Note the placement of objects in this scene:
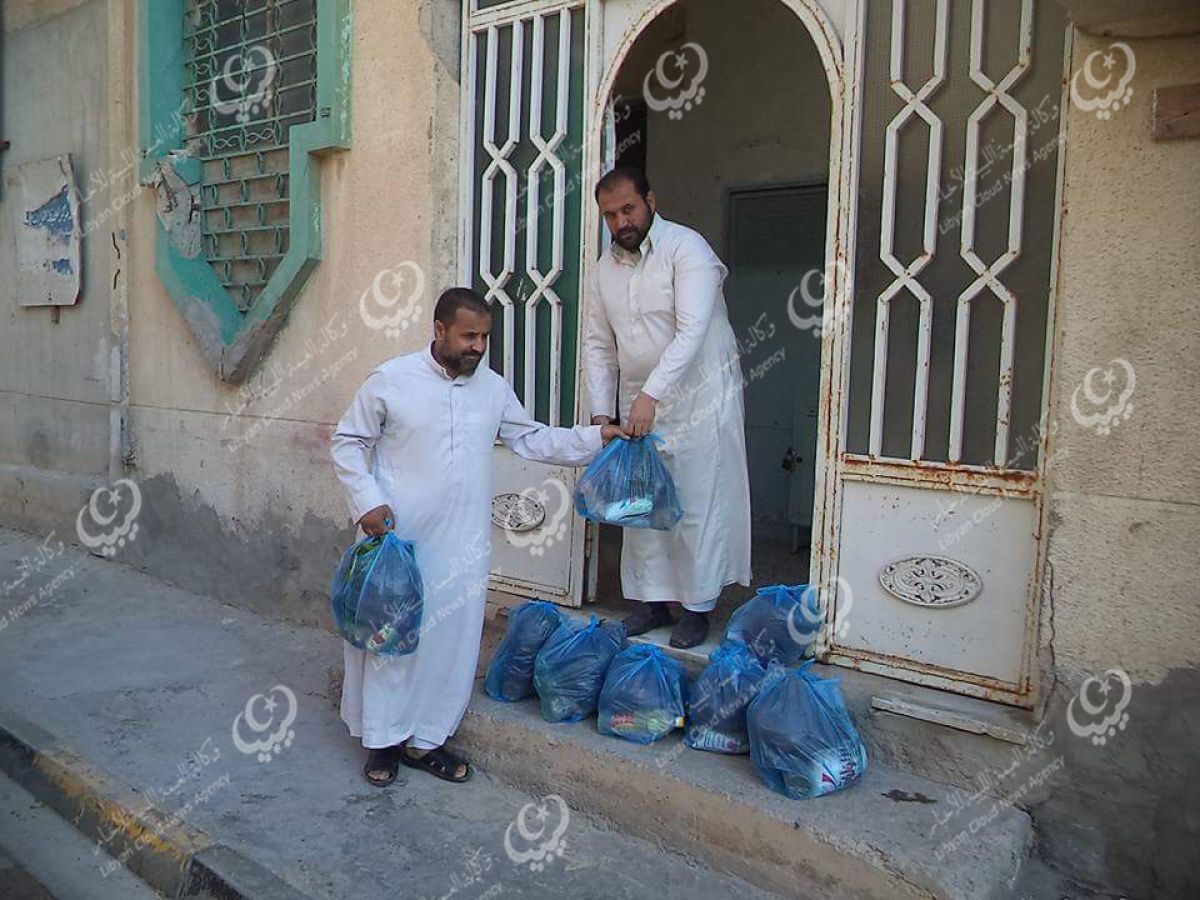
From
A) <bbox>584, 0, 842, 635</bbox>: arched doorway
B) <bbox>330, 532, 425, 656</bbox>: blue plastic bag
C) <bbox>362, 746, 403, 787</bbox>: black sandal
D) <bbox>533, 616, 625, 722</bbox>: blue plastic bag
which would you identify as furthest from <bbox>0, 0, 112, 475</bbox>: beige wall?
<bbox>533, 616, 625, 722</bbox>: blue plastic bag

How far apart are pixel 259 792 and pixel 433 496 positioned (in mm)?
1309

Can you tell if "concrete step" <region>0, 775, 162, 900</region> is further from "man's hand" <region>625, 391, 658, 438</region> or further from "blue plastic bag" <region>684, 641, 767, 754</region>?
"man's hand" <region>625, 391, 658, 438</region>

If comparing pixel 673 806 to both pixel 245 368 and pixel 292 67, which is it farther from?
pixel 292 67

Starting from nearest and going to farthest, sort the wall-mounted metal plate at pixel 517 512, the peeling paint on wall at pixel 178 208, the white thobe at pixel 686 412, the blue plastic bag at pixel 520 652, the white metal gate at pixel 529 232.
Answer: the white thobe at pixel 686 412 → the blue plastic bag at pixel 520 652 → the white metal gate at pixel 529 232 → the wall-mounted metal plate at pixel 517 512 → the peeling paint on wall at pixel 178 208

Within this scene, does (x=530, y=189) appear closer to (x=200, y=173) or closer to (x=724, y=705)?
(x=724, y=705)

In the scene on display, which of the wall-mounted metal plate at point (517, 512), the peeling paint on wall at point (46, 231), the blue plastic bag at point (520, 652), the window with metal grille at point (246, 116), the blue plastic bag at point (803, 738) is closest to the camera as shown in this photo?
the blue plastic bag at point (803, 738)

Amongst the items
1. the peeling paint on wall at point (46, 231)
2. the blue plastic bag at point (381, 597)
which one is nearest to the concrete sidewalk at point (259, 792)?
the blue plastic bag at point (381, 597)

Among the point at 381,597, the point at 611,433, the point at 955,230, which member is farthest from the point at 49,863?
the point at 955,230

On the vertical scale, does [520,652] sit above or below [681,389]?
below

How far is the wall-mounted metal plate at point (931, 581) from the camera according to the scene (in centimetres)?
340

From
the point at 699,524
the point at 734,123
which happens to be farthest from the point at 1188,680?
the point at 734,123

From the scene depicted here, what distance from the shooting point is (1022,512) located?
129 inches

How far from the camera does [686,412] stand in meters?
3.98

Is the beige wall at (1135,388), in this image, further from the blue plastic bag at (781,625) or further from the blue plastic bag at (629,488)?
the blue plastic bag at (629,488)
